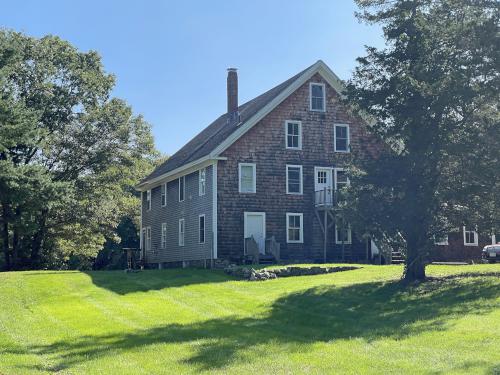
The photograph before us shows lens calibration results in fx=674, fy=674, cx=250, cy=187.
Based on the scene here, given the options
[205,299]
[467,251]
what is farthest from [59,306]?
[467,251]

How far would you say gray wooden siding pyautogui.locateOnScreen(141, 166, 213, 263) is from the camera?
32.9 meters

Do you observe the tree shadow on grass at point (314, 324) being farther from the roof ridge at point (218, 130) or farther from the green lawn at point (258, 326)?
the roof ridge at point (218, 130)

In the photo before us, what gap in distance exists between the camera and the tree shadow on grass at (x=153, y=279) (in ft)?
81.1

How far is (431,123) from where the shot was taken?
70.4 feet

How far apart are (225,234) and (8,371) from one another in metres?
20.9

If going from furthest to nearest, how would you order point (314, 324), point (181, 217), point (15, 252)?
point (15, 252), point (181, 217), point (314, 324)

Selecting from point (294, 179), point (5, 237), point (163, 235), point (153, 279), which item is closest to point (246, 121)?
point (294, 179)

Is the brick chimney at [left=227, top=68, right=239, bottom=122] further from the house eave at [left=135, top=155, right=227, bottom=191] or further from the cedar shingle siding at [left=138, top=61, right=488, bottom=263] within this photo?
the house eave at [left=135, top=155, right=227, bottom=191]

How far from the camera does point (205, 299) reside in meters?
20.8

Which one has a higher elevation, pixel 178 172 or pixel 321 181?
pixel 178 172

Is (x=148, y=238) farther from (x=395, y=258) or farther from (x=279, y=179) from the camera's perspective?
(x=395, y=258)

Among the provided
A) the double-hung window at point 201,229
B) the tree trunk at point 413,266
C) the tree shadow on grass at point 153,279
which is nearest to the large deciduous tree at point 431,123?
the tree trunk at point 413,266

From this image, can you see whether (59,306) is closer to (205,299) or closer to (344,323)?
(205,299)

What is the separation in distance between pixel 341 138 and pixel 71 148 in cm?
1841
